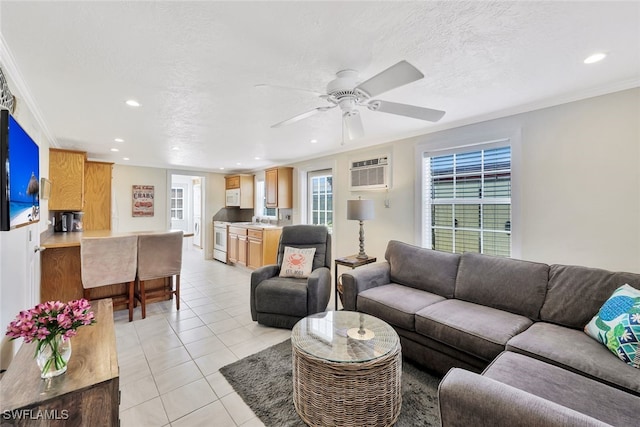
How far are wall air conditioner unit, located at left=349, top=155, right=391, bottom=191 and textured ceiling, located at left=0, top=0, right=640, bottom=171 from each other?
0.98 m

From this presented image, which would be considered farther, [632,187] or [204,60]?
[632,187]

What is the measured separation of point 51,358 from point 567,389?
2.44m

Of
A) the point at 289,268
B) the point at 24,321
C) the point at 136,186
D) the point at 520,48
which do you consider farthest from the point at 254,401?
the point at 136,186

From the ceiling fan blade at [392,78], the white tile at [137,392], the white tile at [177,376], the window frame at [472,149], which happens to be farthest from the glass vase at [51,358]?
the window frame at [472,149]

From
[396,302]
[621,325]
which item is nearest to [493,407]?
[621,325]

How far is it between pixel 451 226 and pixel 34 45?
12.5ft

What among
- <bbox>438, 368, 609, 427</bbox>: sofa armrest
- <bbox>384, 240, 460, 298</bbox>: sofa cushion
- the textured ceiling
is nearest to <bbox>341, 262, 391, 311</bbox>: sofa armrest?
<bbox>384, 240, 460, 298</bbox>: sofa cushion

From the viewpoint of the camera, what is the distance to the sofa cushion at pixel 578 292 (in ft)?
6.16

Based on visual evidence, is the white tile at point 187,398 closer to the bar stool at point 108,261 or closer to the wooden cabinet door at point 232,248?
the bar stool at point 108,261

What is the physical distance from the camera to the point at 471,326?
1.97 meters

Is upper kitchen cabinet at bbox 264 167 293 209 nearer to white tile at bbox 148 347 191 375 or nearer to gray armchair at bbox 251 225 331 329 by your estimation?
gray armchair at bbox 251 225 331 329

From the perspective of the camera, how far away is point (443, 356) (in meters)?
2.07

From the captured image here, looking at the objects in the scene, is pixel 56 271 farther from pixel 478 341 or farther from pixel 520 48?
pixel 520 48

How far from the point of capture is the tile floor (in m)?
1.77
